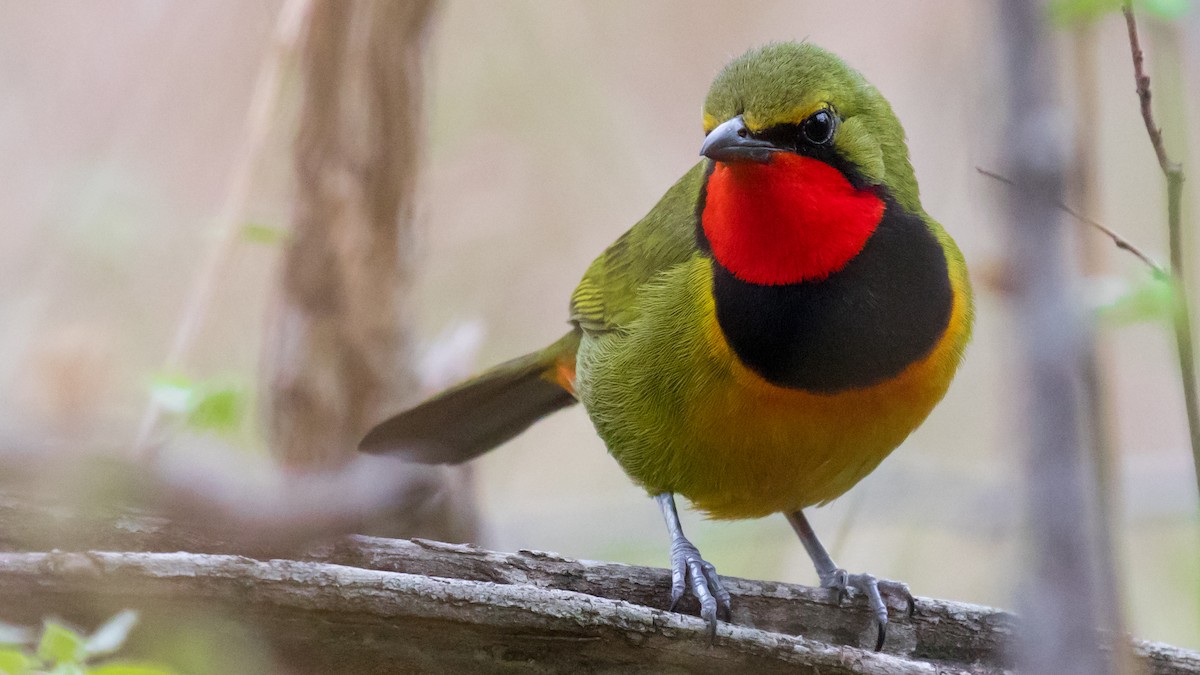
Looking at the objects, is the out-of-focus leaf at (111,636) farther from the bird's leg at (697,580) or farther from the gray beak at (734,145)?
the gray beak at (734,145)

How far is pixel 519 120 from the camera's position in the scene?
6.88m

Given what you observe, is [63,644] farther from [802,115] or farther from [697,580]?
[802,115]

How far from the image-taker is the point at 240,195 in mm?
4277

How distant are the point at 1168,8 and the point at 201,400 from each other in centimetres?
274

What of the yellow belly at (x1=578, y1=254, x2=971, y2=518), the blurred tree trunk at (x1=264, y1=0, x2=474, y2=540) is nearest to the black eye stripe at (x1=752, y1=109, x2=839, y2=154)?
the yellow belly at (x1=578, y1=254, x2=971, y2=518)

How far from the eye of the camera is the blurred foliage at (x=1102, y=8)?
247cm

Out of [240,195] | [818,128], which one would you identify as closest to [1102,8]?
[818,128]

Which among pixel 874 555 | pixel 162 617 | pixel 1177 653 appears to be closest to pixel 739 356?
pixel 1177 653

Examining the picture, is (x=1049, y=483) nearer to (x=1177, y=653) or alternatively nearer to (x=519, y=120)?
(x=1177, y=653)

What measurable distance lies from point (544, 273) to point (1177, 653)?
175 inches

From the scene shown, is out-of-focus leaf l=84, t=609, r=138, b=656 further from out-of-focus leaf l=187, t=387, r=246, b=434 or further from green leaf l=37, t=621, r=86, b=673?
out-of-focus leaf l=187, t=387, r=246, b=434

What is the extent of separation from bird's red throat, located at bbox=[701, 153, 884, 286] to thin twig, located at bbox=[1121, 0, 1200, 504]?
981 millimetres

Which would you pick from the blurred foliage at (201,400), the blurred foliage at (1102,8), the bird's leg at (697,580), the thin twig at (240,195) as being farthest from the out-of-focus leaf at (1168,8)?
the thin twig at (240,195)

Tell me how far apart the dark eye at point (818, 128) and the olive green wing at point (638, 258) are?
480mm
